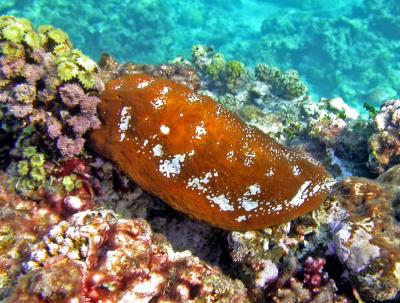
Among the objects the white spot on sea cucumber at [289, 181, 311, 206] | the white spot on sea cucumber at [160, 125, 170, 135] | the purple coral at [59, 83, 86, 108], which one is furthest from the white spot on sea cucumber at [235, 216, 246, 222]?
the purple coral at [59, 83, 86, 108]

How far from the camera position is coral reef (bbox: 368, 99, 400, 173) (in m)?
6.55

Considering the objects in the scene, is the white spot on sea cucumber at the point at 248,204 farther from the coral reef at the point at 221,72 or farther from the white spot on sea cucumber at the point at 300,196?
the coral reef at the point at 221,72

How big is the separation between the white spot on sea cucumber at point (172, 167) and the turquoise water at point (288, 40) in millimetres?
19484

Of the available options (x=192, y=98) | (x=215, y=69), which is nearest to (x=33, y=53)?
(x=192, y=98)

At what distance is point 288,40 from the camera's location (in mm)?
25172

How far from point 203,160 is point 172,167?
1.29 feet

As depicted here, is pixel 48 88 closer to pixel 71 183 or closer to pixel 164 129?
pixel 71 183

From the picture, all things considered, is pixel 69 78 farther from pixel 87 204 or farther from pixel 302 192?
pixel 302 192

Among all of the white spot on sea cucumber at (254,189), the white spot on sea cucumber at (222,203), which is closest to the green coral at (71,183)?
the white spot on sea cucumber at (222,203)

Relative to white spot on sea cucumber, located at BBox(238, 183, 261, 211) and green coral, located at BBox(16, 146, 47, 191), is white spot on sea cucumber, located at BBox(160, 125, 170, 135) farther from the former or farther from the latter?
green coral, located at BBox(16, 146, 47, 191)

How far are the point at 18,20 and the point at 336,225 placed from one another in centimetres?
497

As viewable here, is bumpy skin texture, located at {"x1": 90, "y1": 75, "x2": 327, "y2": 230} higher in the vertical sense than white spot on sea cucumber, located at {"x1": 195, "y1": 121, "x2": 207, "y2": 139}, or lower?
lower

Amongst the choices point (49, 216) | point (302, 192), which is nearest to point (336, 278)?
point (302, 192)

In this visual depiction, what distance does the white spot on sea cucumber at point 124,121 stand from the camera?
452cm
